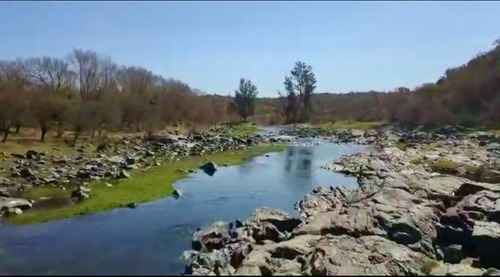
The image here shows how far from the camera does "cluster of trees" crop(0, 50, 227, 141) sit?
169 ft

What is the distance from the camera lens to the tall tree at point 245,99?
11950 cm

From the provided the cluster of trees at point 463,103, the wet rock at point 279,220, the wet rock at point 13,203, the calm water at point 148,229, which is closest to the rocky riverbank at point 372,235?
the wet rock at point 279,220

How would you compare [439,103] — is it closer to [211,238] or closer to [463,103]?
[463,103]

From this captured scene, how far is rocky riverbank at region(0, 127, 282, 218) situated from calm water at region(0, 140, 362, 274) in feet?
15.7

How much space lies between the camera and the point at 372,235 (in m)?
18.0

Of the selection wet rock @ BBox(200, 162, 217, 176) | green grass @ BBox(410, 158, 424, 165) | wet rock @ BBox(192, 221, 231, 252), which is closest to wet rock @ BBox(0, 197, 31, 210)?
wet rock @ BBox(192, 221, 231, 252)

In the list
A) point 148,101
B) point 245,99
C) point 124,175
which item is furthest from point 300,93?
point 124,175

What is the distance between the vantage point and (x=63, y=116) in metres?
53.4

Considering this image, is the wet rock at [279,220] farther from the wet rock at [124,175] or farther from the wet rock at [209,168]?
the wet rock at [209,168]

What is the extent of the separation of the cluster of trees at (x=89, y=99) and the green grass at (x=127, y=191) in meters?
→ 16.1

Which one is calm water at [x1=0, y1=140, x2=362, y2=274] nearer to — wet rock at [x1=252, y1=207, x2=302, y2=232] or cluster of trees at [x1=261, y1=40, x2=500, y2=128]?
wet rock at [x1=252, y1=207, x2=302, y2=232]

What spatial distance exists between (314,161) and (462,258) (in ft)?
103

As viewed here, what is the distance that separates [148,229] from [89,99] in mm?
52622

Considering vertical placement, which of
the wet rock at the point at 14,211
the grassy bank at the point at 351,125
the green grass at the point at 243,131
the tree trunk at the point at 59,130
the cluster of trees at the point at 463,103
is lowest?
the wet rock at the point at 14,211
